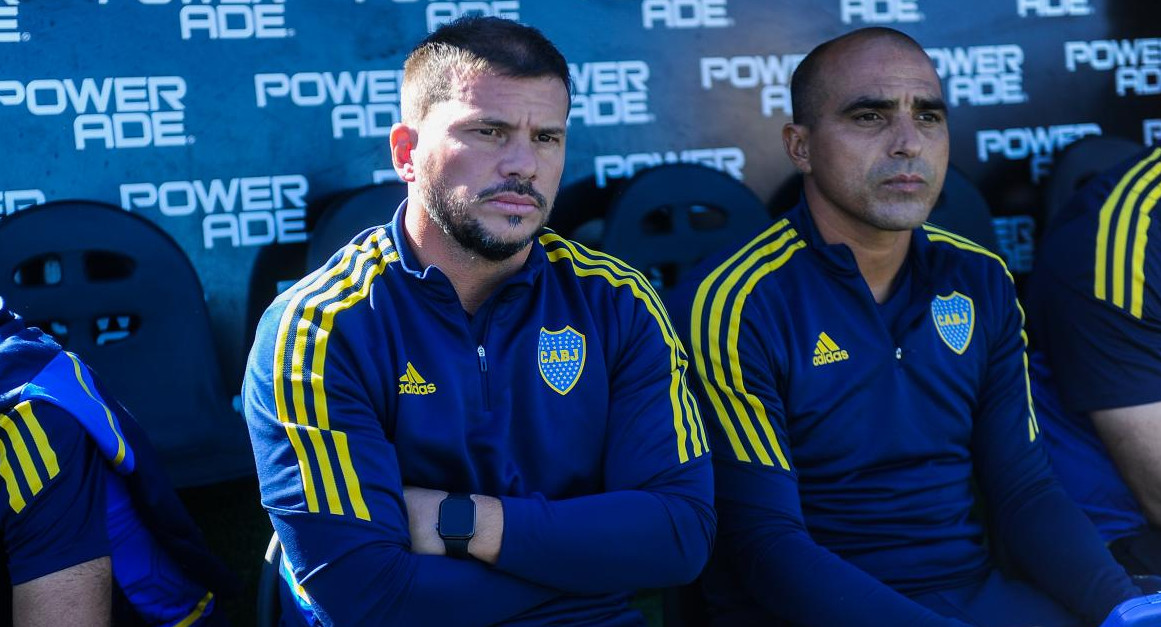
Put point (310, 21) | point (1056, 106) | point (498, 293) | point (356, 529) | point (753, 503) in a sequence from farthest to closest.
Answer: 1. point (1056, 106)
2. point (310, 21)
3. point (753, 503)
4. point (498, 293)
5. point (356, 529)

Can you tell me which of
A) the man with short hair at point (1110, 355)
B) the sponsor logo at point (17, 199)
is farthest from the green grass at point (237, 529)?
the man with short hair at point (1110, 355)

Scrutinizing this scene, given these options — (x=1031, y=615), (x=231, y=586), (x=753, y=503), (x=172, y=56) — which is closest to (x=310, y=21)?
(x=172, y=56)

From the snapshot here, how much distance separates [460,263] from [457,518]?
442 mm

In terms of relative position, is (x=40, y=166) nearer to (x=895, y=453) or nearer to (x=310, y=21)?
(x=310, y=21)

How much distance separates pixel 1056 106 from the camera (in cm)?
344

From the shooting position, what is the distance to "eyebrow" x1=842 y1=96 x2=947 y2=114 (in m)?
2.45

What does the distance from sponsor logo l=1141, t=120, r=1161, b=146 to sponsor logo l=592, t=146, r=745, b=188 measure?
4.08ft

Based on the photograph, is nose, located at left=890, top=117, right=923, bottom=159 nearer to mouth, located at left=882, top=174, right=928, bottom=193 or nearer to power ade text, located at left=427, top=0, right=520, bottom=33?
mouth, located at left=882, top=174, right=928, bottom=193

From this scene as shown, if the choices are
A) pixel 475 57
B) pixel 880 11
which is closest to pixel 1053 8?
pixel 880 11

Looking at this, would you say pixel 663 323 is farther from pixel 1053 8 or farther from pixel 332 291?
pixel 1053 8

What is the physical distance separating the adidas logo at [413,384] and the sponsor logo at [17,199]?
1223 mm

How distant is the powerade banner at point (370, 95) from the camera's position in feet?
8.80

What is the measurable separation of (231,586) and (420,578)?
1.71 ft

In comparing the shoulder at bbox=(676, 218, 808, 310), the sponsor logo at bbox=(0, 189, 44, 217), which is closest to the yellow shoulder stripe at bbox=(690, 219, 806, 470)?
the shoulder at bbox=(676, 218, 808, 310)
